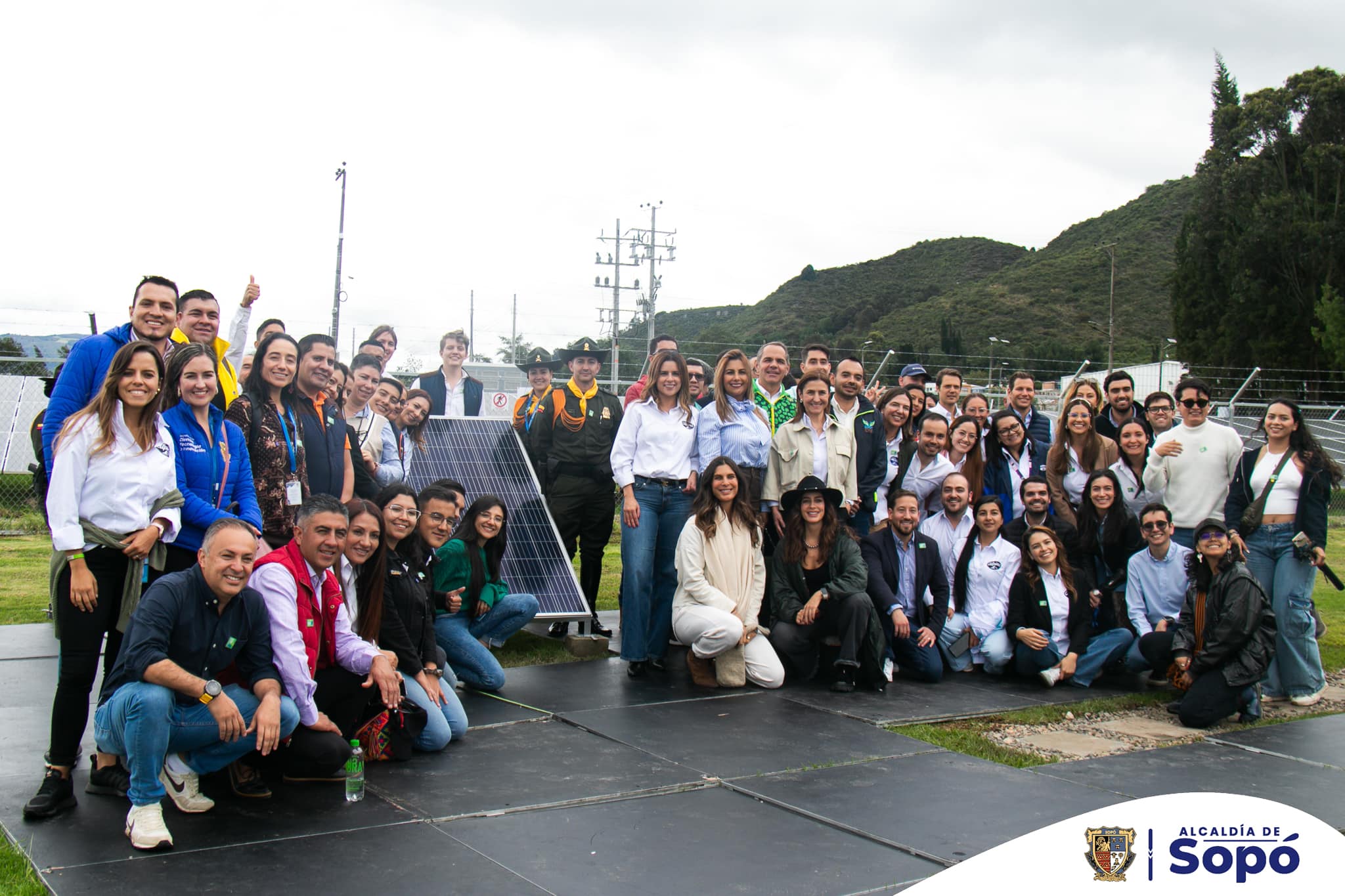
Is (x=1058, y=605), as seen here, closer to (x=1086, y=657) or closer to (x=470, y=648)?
(x=1086, y=657)

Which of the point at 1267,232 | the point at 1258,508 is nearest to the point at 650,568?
the point at 1258,508

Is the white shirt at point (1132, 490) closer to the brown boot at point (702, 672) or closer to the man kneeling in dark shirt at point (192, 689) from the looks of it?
the brown boot at point (702, 672)

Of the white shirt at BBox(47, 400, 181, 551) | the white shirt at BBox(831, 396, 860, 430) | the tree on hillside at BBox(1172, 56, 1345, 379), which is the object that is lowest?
the white shirt at BBox(47, 400, 181, 551)

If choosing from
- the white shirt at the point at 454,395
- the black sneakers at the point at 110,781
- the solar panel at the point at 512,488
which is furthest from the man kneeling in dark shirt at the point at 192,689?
the white shirt at the point at 454,395

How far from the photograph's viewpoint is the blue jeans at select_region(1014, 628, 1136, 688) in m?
7.17

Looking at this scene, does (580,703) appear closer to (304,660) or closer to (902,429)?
(304,660)

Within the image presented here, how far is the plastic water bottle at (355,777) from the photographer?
439 cm

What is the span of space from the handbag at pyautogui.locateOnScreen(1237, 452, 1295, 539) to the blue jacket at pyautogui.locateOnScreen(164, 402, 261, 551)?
589 centimetres

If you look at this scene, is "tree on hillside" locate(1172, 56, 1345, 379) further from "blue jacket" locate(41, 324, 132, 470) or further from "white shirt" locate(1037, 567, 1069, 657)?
"blue jacket" locate(41, 324, 132, 470)

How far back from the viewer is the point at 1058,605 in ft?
23.9

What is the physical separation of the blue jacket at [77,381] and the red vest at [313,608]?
94cm

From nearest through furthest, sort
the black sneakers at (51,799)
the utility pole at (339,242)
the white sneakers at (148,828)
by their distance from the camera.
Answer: the white sneakers at (148,828), the black sneakers at (51,799), the utility pole at (339,242)

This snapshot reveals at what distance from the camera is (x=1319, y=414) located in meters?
23.0

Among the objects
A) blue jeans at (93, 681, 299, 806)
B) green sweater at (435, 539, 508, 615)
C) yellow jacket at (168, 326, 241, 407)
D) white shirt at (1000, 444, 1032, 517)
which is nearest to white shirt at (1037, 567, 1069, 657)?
white shirt at (1000, 444, 1032, 517)
